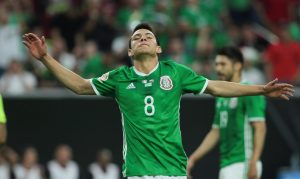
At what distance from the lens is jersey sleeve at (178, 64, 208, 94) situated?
935 centimetres

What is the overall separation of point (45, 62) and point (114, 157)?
25.3 feet

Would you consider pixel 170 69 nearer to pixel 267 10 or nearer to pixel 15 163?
pixel 15 163

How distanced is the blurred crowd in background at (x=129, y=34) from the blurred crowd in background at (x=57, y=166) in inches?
41.4

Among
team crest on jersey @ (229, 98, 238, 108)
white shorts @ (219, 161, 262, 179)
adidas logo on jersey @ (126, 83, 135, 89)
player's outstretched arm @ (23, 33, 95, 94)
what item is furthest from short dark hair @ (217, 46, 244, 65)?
player's outstretched arm @ (23, 33, 95, 94)

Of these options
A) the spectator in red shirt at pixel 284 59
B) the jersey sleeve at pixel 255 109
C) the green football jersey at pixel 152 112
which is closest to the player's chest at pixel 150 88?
the green football jersey at pixel 152 112

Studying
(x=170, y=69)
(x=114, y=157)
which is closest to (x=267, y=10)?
(x=114, y=157)

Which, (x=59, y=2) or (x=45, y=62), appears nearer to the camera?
(x=45, y=62)

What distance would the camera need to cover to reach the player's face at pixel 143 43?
9.21 meters

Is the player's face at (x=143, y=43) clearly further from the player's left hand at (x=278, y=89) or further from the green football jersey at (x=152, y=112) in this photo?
the player's left hand at (x=278, y=89)

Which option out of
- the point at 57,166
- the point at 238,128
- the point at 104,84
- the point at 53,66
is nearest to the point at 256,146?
the point at 238,128

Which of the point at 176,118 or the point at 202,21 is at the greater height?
the point at 202,21

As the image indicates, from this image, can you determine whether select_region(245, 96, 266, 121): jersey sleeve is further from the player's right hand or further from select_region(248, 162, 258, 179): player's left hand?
the player's right hand

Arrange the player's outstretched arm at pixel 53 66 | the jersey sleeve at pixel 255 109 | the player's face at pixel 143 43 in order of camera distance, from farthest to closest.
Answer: the jersey sleeve at pixel 255 109
the player's face at pixel 143 43
the player's outstretched arm at pixel 53 66

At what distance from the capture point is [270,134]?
16531 millimetres
